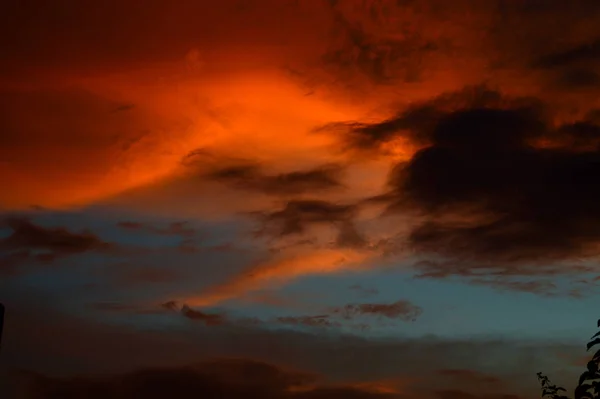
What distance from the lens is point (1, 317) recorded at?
19.9 metres

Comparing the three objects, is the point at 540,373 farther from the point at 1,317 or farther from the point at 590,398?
the point at 1,317

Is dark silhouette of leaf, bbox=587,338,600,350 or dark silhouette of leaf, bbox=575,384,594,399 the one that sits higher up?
dark silhouette of leaf, bbox=587,338,600,350

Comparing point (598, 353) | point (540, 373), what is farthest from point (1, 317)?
point (540, 373)

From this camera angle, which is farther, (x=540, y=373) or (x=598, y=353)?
(x=540, y=373)

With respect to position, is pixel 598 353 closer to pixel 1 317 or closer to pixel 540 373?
pixel 540 373

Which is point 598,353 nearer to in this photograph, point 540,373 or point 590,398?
point 590,398

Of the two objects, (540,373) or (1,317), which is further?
(540,373)

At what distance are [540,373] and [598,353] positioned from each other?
7.02m

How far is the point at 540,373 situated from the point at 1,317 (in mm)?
14195

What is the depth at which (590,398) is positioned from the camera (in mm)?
20516

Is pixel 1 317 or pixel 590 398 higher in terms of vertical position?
pixel 1 317

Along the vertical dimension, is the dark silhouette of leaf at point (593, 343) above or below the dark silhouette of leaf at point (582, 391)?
above

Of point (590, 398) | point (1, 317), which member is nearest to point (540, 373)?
point (590, 398)
